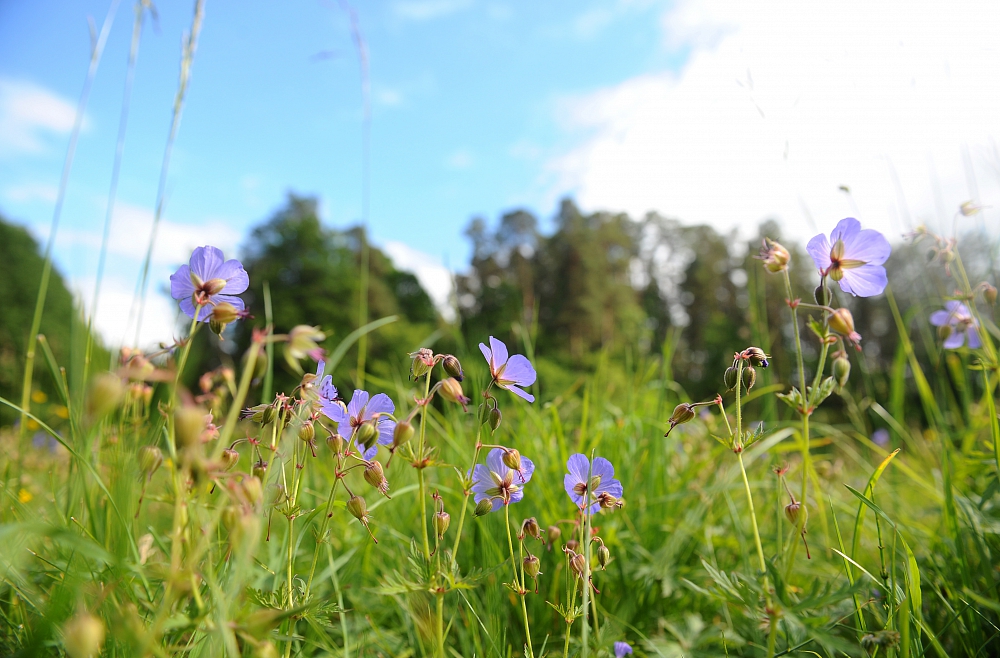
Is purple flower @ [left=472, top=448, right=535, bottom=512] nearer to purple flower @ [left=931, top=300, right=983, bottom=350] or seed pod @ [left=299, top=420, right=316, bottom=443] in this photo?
seed pod @ [left=299, top=420, right=316, bottom=443]

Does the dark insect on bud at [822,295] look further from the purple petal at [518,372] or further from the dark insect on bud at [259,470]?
the dark insect on bud at [259,470]

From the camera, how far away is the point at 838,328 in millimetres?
869

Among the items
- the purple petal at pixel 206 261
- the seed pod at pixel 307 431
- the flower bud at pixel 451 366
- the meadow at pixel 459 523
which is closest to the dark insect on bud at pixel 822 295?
the meadow at pixel 459 523

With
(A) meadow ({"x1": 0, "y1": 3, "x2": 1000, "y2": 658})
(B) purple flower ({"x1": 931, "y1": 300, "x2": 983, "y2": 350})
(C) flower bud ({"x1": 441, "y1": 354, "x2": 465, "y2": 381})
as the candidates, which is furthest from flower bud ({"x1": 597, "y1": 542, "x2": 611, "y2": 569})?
(B) purple flower ({"x1": 931, "y1": 300, "x2": 983, "y2": 350})

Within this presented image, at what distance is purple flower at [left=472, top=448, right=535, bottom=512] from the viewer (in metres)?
1.00

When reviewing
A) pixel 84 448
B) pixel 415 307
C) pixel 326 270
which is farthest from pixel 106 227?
pixel 415 307

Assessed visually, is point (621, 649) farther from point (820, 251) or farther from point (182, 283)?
point (182, 283)

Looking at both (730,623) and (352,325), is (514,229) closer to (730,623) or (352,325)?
(352,325)

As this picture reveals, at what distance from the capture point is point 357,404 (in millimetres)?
1026

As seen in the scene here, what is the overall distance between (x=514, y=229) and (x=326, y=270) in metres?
9.75

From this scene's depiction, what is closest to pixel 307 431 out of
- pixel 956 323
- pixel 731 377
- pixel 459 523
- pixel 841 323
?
pixel 459 523

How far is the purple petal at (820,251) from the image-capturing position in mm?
940

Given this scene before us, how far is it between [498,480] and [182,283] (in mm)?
616

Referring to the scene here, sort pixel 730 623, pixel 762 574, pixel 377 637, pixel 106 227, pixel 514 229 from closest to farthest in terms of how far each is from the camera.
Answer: pixel 762 574
pixel 377 637
pixel 730 623
pixel 106 227
pixel 514 229
